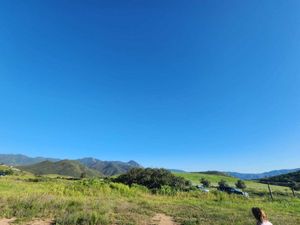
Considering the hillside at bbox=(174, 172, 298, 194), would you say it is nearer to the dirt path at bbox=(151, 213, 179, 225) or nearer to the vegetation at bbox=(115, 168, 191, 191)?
the vegetation at bbox=(115, 168, 191, 191)

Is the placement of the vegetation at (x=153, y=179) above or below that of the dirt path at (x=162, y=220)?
above

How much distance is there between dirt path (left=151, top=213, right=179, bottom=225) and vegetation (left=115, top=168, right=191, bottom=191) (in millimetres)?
19873

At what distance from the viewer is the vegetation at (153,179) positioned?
3509 centimetres

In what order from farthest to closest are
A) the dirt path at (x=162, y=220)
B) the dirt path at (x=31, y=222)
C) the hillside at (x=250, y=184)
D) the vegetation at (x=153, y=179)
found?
the hillside at (x=250, y=184)
the vegetation at (x=153, y=179)
the dirt path at (x=162, y=220)
the dirt path at (x=31, y=222)

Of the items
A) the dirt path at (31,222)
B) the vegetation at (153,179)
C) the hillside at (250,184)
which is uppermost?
the hillside at (250,184)

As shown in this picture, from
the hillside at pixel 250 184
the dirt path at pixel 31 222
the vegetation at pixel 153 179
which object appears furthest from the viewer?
the hillside at pixel 250 184

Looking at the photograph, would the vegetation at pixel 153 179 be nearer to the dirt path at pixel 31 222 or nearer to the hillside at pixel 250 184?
the hillside at pixel 250 184

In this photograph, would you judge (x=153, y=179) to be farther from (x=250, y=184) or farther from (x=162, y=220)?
(x=250, y=184)

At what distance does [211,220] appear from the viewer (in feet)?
43.5

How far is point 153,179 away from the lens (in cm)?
3600

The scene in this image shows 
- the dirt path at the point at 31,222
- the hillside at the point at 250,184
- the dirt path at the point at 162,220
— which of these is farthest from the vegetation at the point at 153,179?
the dirt path at the point at 31,222

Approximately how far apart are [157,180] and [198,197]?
12.2 metres

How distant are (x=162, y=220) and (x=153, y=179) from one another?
22.9 metres

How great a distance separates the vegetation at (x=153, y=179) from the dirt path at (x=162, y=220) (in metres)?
19.9
